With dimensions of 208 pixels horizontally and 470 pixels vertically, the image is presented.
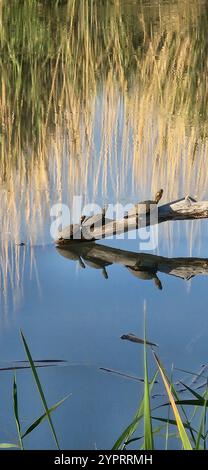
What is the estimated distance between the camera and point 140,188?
3.21m

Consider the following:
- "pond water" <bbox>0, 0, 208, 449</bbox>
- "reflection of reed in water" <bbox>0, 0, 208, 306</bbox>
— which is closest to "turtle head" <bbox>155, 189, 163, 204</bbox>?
"pond water" <bbox>0, 0, 208, 449</bbox>

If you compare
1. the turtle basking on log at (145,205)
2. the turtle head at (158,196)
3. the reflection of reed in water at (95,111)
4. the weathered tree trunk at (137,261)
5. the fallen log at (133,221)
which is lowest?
the weathered tree trunk at (137,261)

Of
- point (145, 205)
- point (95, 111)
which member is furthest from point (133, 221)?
point (95, 111)

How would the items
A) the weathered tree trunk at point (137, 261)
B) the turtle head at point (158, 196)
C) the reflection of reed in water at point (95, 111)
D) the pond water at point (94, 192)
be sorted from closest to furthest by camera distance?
the pond water at point (94, 192) < the weathered tree trunk at point (137, 261) < the turtle head at point (158, 196) < the reflection of reed in water at point (95, 111)

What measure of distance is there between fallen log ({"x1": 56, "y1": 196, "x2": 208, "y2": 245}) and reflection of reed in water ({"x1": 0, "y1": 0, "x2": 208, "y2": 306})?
139 mm

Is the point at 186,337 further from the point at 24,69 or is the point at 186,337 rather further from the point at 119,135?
the point at 24,69

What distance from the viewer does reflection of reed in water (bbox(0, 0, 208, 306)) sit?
3.17m

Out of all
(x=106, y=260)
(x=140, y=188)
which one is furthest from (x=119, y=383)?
(x=140, y=188)

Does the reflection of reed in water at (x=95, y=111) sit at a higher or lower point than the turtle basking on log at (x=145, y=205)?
higher

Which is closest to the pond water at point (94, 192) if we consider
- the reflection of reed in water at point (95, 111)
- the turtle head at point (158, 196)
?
the reflection of reed in water at point (95, 111)

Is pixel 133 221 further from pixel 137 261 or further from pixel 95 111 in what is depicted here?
pixel 95 111

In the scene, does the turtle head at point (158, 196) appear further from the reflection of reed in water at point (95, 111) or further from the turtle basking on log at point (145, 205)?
the reflection of reed in water at point (95, 111)

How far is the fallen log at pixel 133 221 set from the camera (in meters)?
2.83

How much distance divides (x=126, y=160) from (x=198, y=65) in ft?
5.67
